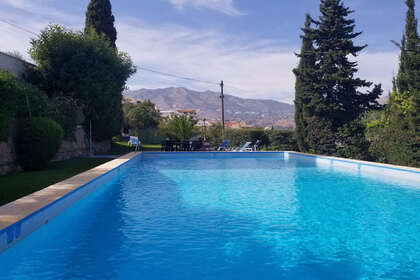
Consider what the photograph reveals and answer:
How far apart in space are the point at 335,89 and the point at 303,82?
2.36 m

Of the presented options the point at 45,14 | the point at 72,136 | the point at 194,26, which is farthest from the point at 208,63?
the point at 72,136

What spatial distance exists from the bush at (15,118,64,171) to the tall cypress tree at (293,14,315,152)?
16.5m

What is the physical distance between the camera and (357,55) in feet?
73.2

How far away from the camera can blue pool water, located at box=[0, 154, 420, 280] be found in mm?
4090

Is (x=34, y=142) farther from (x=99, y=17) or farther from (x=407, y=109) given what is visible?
(x=407, y=109)

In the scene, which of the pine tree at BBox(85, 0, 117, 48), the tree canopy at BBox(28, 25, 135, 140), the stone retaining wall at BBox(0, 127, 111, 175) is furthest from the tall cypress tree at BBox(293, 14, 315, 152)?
the stone retaining wall at BBox(0, 127, 111, 175)

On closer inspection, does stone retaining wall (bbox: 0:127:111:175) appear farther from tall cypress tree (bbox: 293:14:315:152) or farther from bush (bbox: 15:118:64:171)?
tall cypress tree (bbox: 293:14:315:152)

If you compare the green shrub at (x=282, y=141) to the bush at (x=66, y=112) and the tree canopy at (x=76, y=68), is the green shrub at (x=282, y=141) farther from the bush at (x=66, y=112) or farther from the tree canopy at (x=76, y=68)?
the bush at (x=66, y=112)

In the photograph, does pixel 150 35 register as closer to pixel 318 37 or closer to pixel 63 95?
pixel 63 95

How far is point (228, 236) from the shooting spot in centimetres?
533

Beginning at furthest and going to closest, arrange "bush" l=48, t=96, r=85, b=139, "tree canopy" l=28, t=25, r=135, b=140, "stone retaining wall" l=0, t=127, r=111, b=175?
"tree canopy" l=28, t=25, r=135, b=140
"bush" l=48, t=96, r=85, b=139
"stone retaining wall" l=0, t=127, r=111, b=175

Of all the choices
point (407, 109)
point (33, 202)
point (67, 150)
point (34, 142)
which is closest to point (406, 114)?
point (407, 109)

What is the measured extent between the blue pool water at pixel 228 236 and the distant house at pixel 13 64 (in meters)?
7.33

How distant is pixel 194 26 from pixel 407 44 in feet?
44.0
